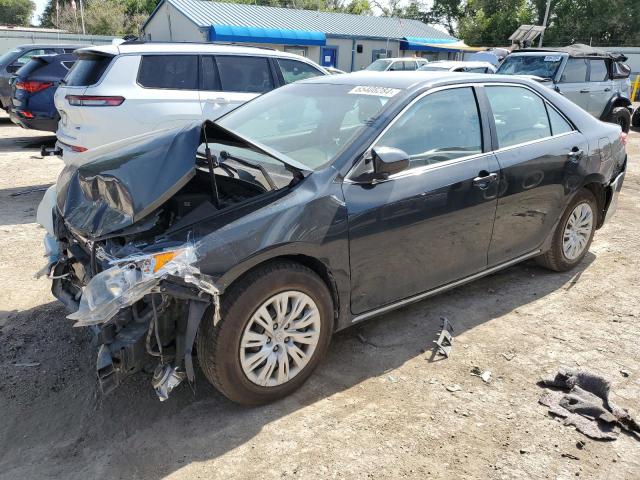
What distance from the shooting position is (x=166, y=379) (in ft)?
8.66

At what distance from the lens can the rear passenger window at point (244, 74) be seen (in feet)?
23.0

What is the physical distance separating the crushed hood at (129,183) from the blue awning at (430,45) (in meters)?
32.6

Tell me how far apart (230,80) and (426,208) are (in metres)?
4.51

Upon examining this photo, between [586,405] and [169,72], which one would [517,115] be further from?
[169,72]

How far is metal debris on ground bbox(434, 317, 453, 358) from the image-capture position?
3.56 meters

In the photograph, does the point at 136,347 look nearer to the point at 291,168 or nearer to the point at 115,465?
the point at 115,465

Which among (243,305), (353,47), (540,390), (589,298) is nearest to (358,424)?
(243,305)

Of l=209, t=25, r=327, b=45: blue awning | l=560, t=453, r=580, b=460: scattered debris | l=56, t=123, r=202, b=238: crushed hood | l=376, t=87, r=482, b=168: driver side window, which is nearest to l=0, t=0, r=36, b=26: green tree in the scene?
l=209, t=25, r=327, b=45: blue awning

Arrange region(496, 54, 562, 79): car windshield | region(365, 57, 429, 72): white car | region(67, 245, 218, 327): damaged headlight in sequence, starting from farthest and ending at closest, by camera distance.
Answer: region(365, 57, 429, 72): white car, region(496, 54, 562, 79): car windshield, region(67, 245, 218, 327): damaged headlight

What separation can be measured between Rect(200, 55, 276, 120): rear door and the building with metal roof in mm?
18572

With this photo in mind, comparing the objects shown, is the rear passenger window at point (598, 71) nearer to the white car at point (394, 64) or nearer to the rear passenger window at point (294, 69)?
the rear passenger window at point (294, 69)

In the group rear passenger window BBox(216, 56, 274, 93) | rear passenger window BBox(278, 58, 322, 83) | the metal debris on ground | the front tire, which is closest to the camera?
the front tire

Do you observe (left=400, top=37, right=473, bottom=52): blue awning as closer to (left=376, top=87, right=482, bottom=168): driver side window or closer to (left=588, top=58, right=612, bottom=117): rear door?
(left=588, top=58, right=612, bottom=117): rear door

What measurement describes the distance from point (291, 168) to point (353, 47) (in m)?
30.5
